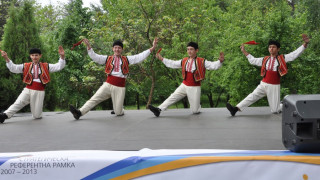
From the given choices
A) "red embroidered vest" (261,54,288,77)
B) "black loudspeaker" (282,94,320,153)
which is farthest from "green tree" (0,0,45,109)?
"black loudspeaker" (282,94,320,153)

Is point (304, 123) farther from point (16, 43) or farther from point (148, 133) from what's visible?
point (16, 43)

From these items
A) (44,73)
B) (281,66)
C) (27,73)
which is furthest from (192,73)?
(27,73)

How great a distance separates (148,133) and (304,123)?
2.08m

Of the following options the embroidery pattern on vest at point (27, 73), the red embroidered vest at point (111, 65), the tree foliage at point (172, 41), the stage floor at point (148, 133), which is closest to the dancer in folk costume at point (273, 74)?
the stage floor at point (148, 133)

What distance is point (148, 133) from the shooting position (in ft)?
13.9

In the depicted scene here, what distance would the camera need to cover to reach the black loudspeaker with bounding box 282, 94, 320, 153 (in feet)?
7.95

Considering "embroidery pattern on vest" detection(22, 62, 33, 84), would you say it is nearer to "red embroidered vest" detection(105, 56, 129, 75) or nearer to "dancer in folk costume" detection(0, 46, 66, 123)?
"dancer in folk costume" detection(0, 46, 66, 123)

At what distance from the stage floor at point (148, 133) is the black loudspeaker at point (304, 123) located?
23.3 inches

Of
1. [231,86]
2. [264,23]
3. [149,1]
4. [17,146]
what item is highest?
[149,1]

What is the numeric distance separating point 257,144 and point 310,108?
3.12ft

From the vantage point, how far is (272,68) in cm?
563

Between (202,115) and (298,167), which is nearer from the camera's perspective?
(298,167)

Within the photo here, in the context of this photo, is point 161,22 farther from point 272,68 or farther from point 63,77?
point 272,68

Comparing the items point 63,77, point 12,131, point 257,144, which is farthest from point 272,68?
point 63,77
